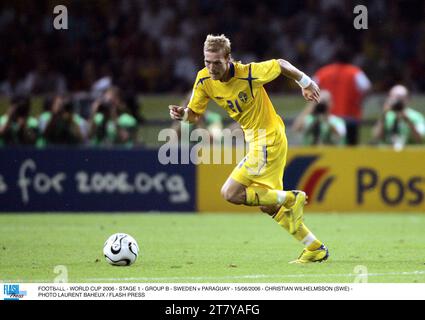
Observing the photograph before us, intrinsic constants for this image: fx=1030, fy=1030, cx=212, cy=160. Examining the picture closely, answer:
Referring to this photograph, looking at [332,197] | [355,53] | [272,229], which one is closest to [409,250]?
[272,229]

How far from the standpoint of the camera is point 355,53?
1959 cm

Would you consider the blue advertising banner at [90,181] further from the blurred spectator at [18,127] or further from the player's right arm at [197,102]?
the player's right arm at [197,102]

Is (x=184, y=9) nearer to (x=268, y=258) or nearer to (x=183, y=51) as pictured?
(x=183, y=51)

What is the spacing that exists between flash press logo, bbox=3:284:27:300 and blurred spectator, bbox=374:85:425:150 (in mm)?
9694

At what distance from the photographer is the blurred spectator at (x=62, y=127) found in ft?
53.5

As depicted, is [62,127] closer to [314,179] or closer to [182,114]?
[314,179]

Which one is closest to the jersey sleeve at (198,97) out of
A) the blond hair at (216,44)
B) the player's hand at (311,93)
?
the blond hair at (216,44)

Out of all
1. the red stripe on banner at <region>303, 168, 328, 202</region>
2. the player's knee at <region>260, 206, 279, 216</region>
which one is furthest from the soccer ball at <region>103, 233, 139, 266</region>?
the red stripe on banner at <region>303, 168, 328, 202</region>

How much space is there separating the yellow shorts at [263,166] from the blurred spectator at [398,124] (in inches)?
268

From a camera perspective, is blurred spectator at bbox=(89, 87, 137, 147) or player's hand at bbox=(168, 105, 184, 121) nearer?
player's hand at bbox=(168, 105, 184, 121)

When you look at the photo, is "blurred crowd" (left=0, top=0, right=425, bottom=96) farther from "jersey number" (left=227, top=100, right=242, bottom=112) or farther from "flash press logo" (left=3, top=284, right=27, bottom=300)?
"flash press logo" (left=3, top=284, right=27, bottom=300)

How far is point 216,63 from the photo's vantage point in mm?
9266

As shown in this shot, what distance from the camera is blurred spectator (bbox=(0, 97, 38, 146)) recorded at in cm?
1638

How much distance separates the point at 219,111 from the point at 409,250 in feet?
25.0
